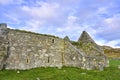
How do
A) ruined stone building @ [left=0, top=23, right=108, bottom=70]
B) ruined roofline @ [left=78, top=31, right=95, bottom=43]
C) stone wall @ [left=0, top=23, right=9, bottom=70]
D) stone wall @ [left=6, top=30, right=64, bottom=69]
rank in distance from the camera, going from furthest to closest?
ruined roofline @ [left=78, top=31, right=95, bottom=43] < stone wall @ [left=6, top=30, right=64, bottom=69] < ruined stone building @ [left=0, top=23, right=108, bottom=70] < stone wall @ [left=0, top=23, right=9, bottom=70]

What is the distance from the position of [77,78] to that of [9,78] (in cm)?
669

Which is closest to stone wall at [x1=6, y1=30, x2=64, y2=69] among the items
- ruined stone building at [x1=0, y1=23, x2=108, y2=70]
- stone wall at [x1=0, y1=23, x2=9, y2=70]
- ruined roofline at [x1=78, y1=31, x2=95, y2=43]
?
ruined stone building at [x1=0, y1=23, x2=108, y2=70]

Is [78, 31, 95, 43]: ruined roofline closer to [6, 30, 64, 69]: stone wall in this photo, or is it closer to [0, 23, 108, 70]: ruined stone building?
[0, 23, 108, 70]: ruined stone building

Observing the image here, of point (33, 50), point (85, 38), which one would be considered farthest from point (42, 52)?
point (85, 38)

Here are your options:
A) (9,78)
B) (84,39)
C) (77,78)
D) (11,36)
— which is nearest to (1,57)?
(11,36)

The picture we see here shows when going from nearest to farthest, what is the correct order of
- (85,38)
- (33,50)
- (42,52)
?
(33,50), (42,52), (85,38)

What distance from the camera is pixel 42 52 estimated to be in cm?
3528

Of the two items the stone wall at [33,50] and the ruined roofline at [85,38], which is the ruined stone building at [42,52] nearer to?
the stone wall at [33,50]

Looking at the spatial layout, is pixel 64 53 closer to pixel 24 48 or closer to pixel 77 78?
pixel 24 48

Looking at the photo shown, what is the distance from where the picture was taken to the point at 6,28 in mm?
32031

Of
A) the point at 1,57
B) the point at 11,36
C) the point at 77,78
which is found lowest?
the point at 77,78

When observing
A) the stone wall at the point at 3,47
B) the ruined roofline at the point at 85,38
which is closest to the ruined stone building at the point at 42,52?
the stone wall at the point at 3,47

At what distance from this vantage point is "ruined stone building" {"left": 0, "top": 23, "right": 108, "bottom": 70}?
104 ft

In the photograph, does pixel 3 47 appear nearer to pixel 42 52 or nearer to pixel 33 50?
pixel 33 50
